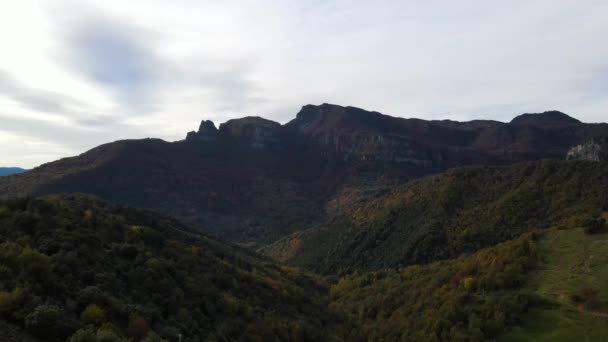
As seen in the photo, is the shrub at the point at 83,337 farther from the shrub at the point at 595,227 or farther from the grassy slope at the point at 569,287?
the shrub at the point at 595,227

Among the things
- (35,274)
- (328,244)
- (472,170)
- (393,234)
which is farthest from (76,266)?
(472,170)

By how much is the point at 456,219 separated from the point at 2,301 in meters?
98.2

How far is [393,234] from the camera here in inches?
4567

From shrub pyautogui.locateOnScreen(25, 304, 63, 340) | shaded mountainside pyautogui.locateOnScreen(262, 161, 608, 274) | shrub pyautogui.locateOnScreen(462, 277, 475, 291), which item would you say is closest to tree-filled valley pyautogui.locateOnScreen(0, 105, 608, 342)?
shrub pyautogui.locateOnScreen(25, 304, 63, 340)

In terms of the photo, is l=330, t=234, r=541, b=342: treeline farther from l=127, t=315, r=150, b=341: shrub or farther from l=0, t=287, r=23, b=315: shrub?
l=0, t=287, r=23, b=315: shrub

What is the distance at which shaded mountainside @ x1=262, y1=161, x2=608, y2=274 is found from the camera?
268ft

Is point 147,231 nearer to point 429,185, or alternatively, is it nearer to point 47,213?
point 47,213

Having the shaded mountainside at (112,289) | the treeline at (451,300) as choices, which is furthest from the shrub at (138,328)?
the treeline at (451,300)

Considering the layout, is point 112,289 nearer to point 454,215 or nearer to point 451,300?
point 451,300

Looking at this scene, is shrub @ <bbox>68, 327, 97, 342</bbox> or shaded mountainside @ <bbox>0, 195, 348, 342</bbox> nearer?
shrub @ <bbox>68, 327, 97, 342</bbox>

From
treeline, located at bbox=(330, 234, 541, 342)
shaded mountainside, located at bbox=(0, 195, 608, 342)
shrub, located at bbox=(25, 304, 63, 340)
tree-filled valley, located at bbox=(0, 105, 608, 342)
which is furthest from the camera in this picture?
treeline, located at bbox=(330, 234, 541, 342)

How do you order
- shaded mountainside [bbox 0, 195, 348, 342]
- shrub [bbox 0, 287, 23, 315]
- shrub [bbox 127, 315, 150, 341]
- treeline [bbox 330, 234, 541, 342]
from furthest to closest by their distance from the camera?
treeline [bbox 330, 234, 541, 342] < shrub [bbox 127, 315, 150, 341] < shaded mountainside [bbox 0, 195, 348, 342] < shrub [bbox 0, 287, 23, 315]

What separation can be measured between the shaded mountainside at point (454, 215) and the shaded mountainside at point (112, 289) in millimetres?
50184

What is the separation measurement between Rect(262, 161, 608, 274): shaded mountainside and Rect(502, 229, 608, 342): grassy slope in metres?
8.91
